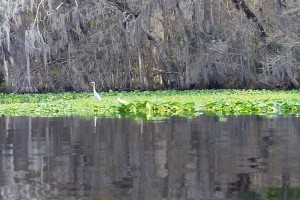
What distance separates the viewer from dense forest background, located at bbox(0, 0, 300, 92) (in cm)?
3238

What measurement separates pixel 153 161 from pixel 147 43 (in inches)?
958

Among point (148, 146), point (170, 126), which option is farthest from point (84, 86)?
point (148, 146)

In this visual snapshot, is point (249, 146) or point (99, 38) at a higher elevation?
point (99, 38)

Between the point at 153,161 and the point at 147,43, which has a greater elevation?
the point at 147,43

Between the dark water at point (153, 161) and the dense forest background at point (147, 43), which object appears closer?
the dark water at point (153, 161)

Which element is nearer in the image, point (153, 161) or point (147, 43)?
point (153, 161)

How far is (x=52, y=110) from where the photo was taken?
2111cm

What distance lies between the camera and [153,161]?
9047 millimetres

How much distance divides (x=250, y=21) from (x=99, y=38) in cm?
642

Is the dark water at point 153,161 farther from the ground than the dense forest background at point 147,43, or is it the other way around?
the dense forest background at point 147,43

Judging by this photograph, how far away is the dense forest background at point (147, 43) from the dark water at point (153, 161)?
58.6 feet

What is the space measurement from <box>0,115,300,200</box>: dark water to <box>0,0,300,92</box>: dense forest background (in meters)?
17.9

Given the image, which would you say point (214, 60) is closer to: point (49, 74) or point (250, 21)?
point (250, 21)

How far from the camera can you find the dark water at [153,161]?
6980mm
